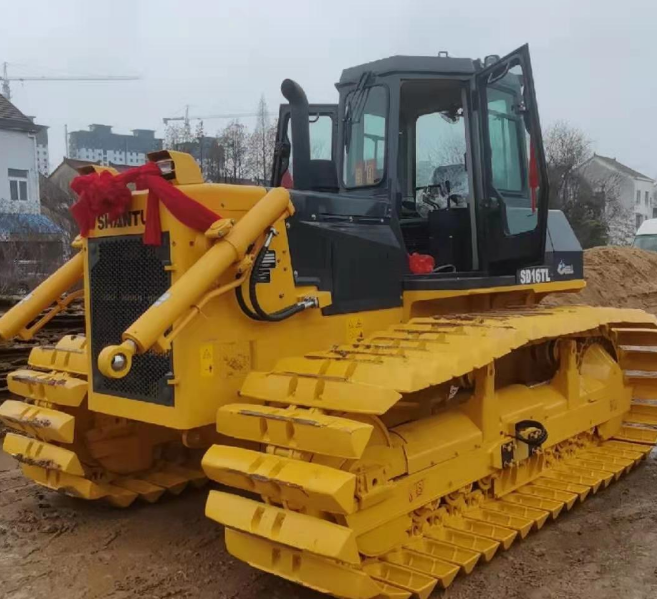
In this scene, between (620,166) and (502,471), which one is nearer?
(502,471)

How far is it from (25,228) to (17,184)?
1199cm

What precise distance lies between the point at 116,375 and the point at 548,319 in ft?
9.15

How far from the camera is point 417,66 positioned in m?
5.23

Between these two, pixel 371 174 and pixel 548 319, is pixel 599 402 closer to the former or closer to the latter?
pixel 548 319

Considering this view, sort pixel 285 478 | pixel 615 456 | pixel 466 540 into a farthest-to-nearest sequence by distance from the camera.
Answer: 1. pixel 615 456
2. pixel 466 540
3. pixel 285 478

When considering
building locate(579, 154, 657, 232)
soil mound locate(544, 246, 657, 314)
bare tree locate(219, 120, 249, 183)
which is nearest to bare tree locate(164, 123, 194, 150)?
bare tree locate(219, 120, 249, 183)

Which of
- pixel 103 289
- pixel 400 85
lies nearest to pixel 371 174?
pixel 400 85

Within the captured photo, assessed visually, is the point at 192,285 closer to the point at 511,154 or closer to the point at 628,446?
the point at 511,154

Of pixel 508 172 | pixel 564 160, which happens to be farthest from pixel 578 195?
pixel 508 172

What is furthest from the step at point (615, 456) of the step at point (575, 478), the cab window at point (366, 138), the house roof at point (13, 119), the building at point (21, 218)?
the house roof at point (13, 119)

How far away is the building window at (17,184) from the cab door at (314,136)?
887 inches

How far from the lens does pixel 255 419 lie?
3676mm

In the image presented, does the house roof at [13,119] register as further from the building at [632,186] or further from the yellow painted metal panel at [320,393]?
the building at [632,186]

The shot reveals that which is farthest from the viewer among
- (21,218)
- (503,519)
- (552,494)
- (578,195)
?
(578,195)
